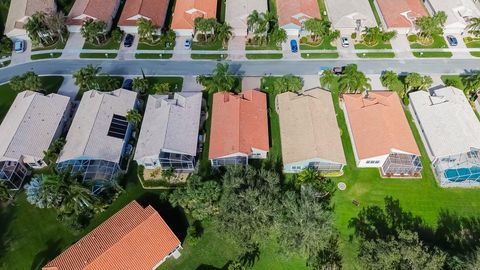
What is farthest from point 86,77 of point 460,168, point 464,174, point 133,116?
point 464,174

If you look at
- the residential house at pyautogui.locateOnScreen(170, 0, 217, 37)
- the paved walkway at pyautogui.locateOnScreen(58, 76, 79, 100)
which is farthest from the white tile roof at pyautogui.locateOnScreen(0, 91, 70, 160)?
the residential house at pyautogui.locateOnScreen(170, 0, 217, 37)

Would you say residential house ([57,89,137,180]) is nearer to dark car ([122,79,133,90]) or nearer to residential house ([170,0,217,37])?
dark car ([122,79,133,90])

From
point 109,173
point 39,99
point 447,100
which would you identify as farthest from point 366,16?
point 39,99

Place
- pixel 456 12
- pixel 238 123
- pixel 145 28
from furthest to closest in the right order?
pixel 456 12, pixel 145 28, pixel 238 123

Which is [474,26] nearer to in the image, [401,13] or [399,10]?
[401,13]

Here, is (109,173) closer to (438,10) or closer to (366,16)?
(366,16)

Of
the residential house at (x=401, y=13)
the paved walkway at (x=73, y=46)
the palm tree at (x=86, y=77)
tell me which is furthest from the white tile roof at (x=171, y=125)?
the residential house at (x=401, y=13)

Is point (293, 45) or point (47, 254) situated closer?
point (47, 254)
